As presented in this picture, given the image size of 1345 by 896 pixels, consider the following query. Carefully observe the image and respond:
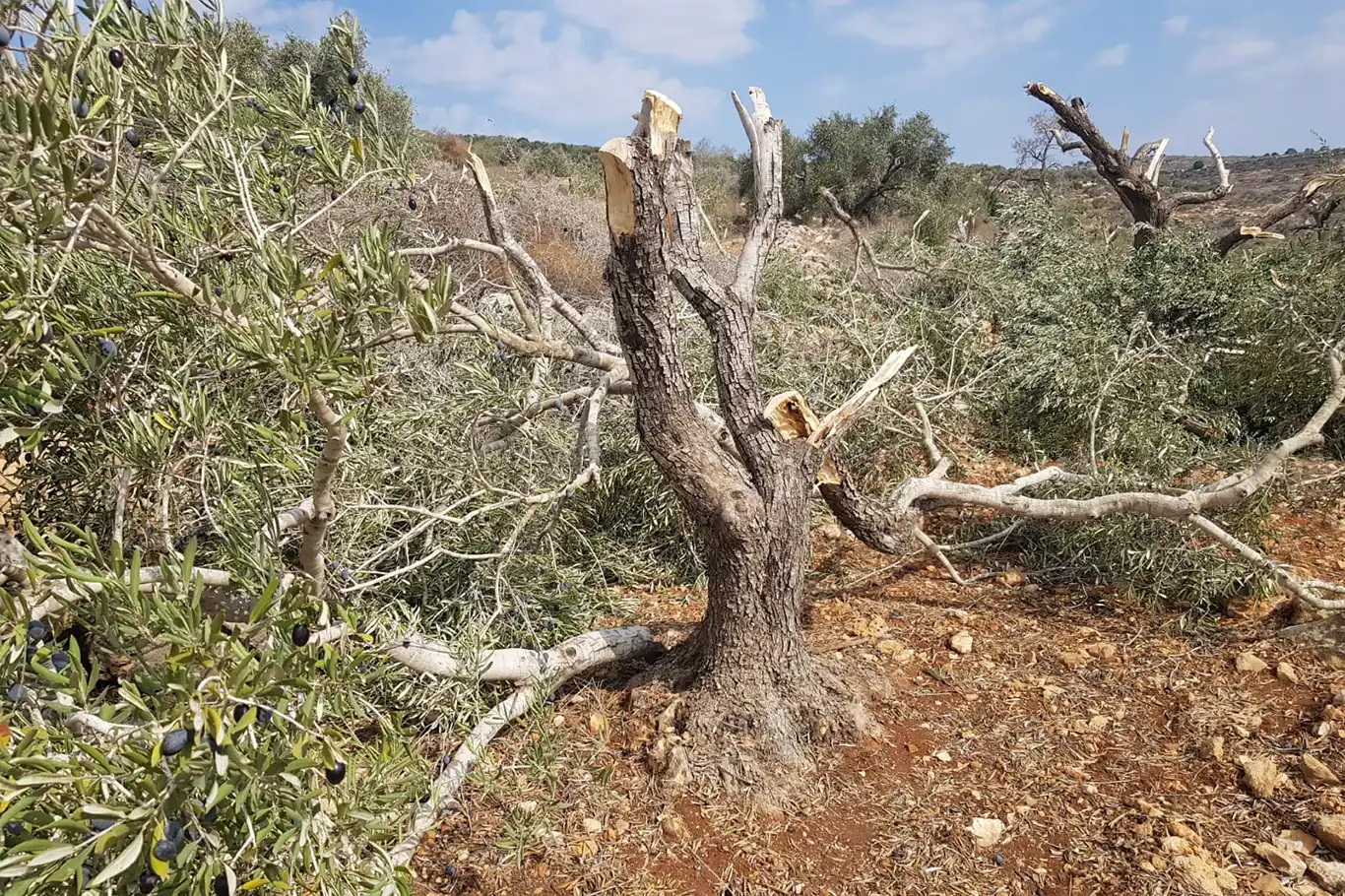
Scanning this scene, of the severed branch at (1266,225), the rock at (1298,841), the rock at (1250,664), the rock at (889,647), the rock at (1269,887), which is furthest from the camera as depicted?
the severed branch at (1266,225)

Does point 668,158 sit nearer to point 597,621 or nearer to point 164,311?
point 164,311

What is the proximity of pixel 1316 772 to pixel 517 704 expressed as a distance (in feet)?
8.28

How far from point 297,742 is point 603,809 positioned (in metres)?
1.36

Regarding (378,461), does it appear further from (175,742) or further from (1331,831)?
(1331,831)

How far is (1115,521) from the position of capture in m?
3.50

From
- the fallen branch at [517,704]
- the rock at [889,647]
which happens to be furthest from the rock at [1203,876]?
the fallen branch at [517,704]

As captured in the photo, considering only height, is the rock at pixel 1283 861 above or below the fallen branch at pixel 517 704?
below

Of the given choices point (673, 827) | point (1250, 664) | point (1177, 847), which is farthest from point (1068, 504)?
point (673, 827)

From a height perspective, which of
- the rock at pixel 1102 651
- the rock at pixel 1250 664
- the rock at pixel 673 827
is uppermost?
the rock at pixel 1250 664

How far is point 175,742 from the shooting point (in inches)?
41.5

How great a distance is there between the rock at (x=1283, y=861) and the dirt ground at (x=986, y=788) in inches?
0.4

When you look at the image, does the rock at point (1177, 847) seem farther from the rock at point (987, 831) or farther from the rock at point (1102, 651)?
the rock at point (1102, 651)

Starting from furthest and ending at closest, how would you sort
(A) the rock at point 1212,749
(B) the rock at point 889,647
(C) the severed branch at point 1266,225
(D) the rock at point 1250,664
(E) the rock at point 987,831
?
(C) the severed branch at point 1266,225 < (B) the rock at point 889,647 < (D) the rock at point 1250,664 < (A) the rock at point 1212,749 < (E) the rock at point 987,831

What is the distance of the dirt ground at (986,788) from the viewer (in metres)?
2.12
